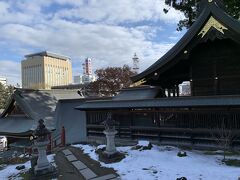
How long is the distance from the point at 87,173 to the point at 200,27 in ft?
30.2

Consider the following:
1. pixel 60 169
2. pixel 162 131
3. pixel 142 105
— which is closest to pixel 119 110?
pixel 142 105

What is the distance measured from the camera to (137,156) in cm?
1301

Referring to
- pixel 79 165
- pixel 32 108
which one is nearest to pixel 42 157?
pixel 79 165

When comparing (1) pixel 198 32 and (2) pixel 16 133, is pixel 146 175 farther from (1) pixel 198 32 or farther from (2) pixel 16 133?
(2) pixel 16 133

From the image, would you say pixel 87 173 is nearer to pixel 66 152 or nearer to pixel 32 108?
pixel 66 152

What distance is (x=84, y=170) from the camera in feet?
39.8

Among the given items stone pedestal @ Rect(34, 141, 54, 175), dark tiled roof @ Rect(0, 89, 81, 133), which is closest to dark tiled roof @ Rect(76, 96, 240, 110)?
stone pedestal @ Rect(34, 141, 54, 175)

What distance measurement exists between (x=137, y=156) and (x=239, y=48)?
301 inches

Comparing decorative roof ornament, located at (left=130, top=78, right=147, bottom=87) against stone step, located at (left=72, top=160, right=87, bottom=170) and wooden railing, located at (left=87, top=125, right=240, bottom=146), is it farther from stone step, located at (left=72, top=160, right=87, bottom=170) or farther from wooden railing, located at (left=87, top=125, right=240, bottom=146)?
stone step, located at (left=72, top=160, right=87, bottom=170)

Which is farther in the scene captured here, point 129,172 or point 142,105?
point 142,105

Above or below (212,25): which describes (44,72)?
above

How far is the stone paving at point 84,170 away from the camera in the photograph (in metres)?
10.9

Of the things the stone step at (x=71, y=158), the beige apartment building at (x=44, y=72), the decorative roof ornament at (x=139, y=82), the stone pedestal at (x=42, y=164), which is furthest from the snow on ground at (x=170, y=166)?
the beige apartment building at (x=44, y=72)

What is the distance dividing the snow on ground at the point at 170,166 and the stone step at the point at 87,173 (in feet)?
2.78
